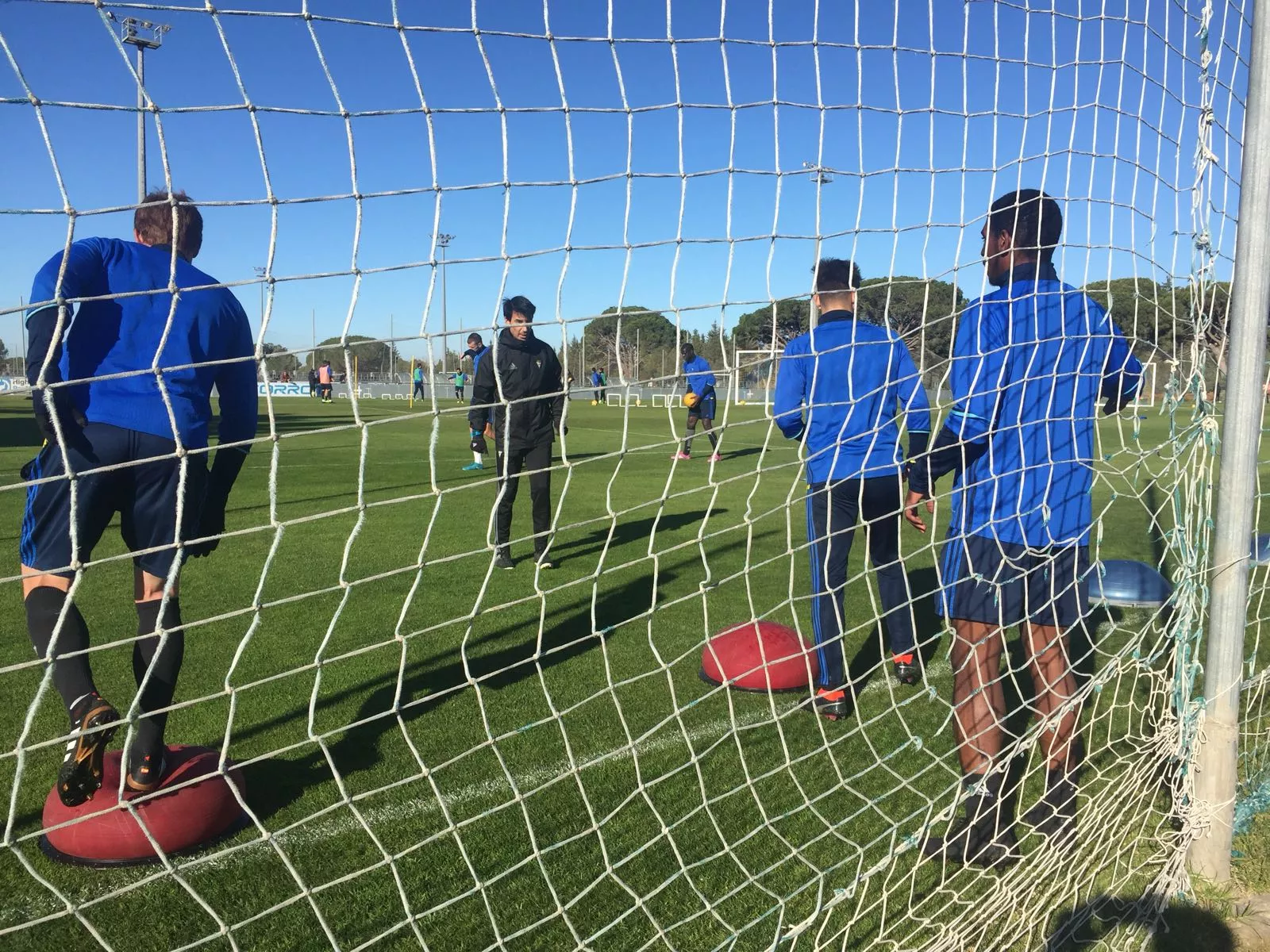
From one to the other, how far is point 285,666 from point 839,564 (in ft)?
8.33

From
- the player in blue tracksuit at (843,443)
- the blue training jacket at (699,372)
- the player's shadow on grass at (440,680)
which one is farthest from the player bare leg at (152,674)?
the player in blue tracksuit at (843,443)

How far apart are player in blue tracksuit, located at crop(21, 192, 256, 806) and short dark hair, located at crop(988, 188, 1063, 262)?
2.20 meters

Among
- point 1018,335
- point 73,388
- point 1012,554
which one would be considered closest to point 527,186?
point 73,388

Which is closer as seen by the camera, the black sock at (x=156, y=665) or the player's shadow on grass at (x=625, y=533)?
the black sock at (x=156, y=665)

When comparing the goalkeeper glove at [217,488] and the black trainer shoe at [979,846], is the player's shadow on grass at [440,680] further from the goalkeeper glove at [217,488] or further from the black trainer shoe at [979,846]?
the black trainer shoe at [979,846]

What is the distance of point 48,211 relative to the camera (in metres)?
1.54

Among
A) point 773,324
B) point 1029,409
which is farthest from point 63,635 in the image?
→ point 1029,409

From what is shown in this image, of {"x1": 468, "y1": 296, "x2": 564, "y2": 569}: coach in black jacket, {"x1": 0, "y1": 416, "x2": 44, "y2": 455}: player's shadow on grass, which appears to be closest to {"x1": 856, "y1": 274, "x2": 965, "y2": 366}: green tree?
{"x1": 468, "y1": 296, "x2": 564, "y2": 569}: coach in black jacket

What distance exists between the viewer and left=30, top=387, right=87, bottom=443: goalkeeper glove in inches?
79.6

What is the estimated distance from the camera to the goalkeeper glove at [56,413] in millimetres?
2021

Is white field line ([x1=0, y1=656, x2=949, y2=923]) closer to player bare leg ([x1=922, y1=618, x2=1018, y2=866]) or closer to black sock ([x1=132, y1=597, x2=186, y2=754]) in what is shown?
black sock ([x1=132, y1=597, x2=186, y2=754])

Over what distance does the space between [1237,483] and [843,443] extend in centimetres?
118

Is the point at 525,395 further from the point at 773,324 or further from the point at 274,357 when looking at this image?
the point at 274,357

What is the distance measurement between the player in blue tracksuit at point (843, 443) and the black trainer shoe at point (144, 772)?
6.83 feet
